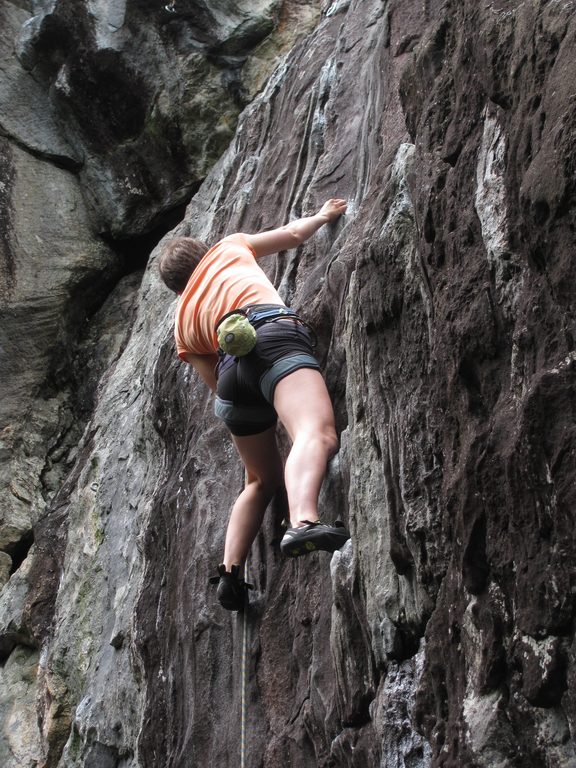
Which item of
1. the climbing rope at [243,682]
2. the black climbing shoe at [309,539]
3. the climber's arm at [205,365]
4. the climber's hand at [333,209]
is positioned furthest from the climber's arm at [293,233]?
the black climbing shoe at [309,539]

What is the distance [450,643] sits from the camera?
379 centimetres

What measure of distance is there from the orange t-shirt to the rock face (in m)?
0.52

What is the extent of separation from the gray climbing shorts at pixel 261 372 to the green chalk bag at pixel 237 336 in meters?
0.09

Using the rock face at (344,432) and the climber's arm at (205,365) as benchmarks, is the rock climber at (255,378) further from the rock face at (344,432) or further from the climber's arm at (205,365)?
the rock face at (344,432)

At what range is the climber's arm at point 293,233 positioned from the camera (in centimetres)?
650

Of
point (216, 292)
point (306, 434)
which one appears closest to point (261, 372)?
point (306, 434)

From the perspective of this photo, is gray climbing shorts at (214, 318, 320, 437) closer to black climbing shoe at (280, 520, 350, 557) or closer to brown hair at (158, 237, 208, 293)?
brown hair at (158, 237, 208, 293)

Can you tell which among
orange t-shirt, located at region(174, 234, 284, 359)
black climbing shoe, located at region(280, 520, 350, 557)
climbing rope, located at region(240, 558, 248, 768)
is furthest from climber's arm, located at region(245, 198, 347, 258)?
black climbing shoe, located at region(280, 520, 350, 557)

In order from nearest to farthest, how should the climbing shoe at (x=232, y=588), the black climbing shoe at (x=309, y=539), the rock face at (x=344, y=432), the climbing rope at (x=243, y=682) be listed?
the rock face at (x=344, y=432) < the black climbing shoe at (x=309, y=539) < the climbing rope at (x=243, y=682) < the climbing shoe at (x=232, y=588)

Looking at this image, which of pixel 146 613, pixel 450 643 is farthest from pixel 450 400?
pixel 146 613

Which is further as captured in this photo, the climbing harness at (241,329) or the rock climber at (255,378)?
the climbing harness at (241,329)

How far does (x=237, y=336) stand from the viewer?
530 cm

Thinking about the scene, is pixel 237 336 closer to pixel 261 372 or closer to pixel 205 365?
pixel 261 372

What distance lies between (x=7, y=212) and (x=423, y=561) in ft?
32.2
